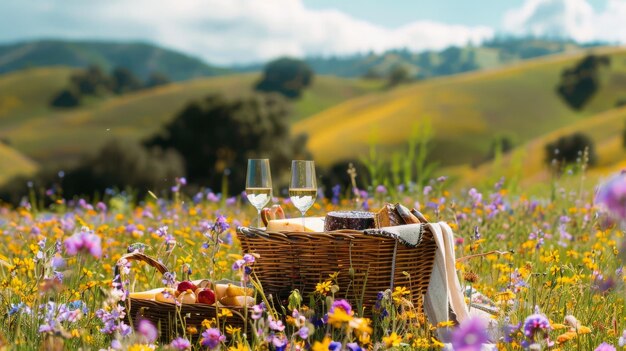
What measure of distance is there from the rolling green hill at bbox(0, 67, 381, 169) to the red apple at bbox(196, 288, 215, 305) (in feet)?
189

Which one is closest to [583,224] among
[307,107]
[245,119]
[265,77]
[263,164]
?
[263,164]

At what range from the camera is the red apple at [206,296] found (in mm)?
3354

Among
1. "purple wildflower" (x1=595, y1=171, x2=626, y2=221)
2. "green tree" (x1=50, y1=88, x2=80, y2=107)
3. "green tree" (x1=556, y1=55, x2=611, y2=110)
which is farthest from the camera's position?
"green tree" (x1=50, y1=88, x2=80, y2=107)

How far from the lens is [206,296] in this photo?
11.0 ft

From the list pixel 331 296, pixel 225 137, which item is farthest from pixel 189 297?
pixel 225 137

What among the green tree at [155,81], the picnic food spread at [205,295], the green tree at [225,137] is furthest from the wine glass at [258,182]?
the green tree at [155,81]

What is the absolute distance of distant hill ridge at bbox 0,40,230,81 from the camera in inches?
5930

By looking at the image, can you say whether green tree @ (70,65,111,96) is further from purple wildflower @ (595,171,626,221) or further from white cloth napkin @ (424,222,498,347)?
purple wildflower @ (595,171,626,221)

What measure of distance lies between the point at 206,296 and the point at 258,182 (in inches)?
26.0

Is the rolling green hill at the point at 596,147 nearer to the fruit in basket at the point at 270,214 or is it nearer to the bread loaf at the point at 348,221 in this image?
the fruit in basket at the point at 270,214

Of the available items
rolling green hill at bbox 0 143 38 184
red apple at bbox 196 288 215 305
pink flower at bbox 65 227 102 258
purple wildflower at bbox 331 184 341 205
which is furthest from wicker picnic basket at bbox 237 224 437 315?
rolling green hill at bbox 0 143 38 184

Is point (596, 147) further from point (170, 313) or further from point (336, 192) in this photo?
point (170, 313)

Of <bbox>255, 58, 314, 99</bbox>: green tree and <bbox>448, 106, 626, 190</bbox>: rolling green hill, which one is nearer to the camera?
<bbox>448, 106, 626, 190</bbox>: rolling green hill

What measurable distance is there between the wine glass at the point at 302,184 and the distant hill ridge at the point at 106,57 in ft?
486
